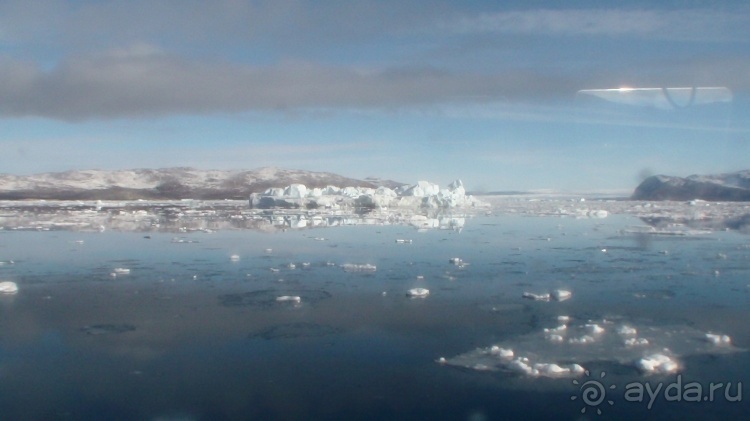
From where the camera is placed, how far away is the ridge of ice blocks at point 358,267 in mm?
8672

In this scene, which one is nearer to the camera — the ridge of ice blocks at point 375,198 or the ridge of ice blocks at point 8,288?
the ridge of ice blocks at point 8,288

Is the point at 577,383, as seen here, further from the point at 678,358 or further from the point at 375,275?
the point at 375,275

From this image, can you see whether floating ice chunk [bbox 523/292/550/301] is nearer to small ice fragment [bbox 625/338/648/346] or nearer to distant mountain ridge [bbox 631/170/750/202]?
small ice fragment [bbox 625/338/648/346]

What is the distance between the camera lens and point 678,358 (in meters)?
4.73

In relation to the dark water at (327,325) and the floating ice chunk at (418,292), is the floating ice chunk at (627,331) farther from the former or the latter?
the floating ice chunk at (418,292)

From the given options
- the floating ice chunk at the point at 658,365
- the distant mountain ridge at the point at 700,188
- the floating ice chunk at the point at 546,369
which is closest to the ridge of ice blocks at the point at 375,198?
the distant mountain ridge at the point at 700,188

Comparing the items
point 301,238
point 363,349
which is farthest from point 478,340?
point 301,238

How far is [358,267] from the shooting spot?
29.1ft

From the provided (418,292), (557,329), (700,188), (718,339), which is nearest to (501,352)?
(557,329)

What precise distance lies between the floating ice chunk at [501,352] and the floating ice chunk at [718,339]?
1664mm

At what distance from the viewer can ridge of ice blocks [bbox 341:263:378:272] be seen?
8672 mm

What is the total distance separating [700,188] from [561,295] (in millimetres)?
31290

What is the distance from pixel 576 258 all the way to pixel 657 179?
1200 inches

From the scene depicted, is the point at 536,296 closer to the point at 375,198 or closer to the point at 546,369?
the point at 546,369
